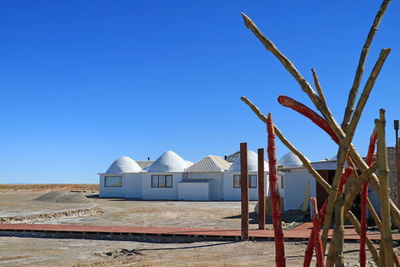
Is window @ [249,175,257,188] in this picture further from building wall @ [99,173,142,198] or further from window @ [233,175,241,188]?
building wall @ [99,173,142,198]

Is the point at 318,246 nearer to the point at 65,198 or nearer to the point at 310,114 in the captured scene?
the point at 310,114

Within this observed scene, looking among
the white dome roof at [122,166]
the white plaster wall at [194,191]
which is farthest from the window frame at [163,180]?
the white dome roof at [122,166]

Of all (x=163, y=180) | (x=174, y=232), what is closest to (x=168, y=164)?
(x=163, y=180)

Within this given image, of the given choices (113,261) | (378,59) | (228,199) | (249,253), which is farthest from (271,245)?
(228,199)

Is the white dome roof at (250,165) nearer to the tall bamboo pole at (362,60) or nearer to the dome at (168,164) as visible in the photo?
the dome at (168,164)

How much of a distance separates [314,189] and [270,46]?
1480 cm

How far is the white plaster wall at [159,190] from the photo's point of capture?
3412 centimetres

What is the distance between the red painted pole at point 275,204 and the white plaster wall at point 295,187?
1708 cm

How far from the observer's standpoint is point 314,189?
1662 centimetres

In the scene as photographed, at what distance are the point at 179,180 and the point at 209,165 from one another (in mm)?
2751

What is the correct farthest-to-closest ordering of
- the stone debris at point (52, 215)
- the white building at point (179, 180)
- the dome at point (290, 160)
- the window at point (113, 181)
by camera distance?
the window at point (113, 181)
the dome at point (290, 160)
the white building at point (179, 180)
the stone debris at point (52, 215)

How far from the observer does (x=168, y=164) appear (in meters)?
35.2

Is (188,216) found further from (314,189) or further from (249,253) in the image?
(249,253)

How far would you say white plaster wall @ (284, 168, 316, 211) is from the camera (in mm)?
19594
